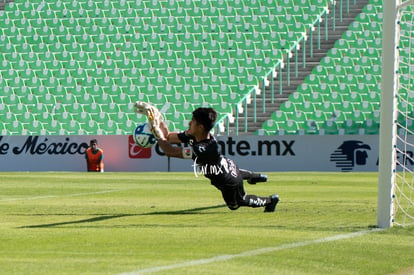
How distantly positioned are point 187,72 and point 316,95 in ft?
17.6

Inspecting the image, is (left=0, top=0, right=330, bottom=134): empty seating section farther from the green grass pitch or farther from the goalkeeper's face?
the goalkeeper's face

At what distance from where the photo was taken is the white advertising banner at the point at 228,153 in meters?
31.9

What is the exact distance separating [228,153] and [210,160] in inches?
785

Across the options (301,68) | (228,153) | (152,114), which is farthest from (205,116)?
(301,68)

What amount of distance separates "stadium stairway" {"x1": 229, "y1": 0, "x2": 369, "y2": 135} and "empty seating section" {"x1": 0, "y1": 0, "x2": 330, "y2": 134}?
581 millimetres

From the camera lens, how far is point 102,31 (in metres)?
40.8

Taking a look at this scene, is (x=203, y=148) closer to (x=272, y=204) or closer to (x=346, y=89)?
(x=272, y=204)

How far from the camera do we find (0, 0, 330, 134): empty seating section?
37.0m

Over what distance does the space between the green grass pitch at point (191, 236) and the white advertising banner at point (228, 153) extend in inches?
489

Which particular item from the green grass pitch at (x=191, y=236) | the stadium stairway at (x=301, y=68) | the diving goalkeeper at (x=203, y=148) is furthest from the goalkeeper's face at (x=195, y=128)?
the stadium stairway at (x=301, y=68)

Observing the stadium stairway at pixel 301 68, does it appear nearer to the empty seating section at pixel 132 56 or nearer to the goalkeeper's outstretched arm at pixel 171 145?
the empty seating section at pixel 132 56

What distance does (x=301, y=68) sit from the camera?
3741 cm

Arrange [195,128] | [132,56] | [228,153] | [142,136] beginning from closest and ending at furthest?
[195,128] < [142,136] < [228,153] < [132,56]

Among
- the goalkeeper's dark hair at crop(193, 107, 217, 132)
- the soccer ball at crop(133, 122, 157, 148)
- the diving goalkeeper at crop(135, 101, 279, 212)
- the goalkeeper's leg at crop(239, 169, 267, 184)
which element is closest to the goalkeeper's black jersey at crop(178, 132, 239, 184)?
the diving goalkeeper at crop(135, 101, 279, 212)
